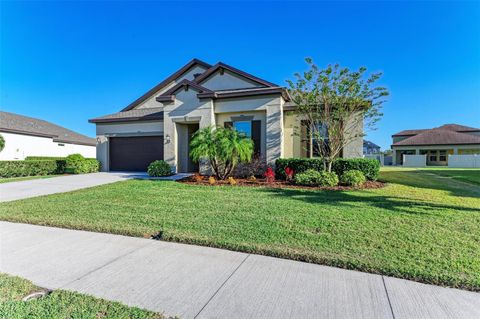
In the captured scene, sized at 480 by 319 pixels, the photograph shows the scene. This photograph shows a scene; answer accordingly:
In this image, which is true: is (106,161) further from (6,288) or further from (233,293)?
(233,293)

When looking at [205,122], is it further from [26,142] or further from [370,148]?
[370,148]

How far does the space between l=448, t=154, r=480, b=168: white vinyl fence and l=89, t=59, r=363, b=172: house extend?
27090mm

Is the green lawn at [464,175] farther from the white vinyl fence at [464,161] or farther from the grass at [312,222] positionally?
the white vinyl fence at [464,161]

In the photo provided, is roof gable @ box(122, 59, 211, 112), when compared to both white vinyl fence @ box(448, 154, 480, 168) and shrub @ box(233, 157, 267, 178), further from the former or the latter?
white vinyl fence @ box(448, 154, 480, 168)

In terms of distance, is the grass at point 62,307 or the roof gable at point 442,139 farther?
the roof gable at point 442,139

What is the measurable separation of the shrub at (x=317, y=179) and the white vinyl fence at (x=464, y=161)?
3033 centimetres

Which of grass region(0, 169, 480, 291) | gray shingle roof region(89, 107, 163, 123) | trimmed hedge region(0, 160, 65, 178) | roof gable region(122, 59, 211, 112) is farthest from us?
roof gable region(122, 59, 211, 112)

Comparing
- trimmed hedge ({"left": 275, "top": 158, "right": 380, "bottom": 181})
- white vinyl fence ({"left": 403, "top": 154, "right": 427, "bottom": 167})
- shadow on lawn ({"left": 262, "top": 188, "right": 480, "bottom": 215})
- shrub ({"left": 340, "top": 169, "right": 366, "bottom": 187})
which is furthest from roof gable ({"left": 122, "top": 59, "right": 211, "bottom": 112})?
white vinyl fence ({"left": 403, "top": 154, "right": 427, "bottom": 167})

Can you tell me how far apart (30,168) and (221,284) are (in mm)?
17334

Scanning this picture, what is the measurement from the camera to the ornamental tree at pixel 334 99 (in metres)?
9.85

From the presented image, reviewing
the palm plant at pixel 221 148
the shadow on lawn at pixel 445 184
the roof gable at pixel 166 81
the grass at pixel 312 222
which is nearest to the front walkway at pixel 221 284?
the grass at pixel 312 222

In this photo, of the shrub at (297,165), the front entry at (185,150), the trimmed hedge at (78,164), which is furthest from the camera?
the trimmed hedge at (78,164)

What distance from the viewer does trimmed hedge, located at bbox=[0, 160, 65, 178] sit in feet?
43.3

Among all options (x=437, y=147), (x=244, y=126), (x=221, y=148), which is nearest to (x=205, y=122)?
(x=244, y=126)
